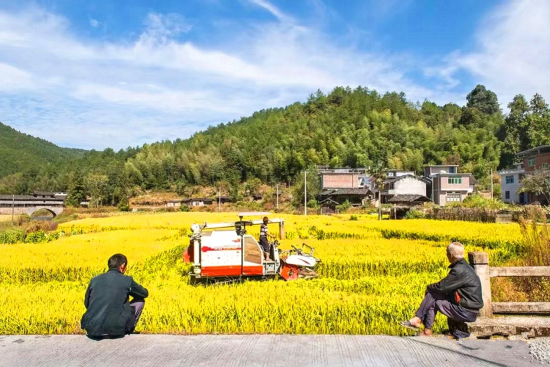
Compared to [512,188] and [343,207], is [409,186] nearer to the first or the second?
[343,207]

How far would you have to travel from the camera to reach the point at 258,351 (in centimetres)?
534

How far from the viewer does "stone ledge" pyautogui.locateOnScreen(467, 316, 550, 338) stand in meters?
5.77

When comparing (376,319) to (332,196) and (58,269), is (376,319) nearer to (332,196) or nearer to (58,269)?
(58,269)

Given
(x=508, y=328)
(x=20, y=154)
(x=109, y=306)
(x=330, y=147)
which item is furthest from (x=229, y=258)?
(x=20, y=154)

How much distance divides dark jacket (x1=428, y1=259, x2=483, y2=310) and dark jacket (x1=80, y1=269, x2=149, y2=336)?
4115 mm

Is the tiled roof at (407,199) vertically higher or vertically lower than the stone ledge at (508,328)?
higher

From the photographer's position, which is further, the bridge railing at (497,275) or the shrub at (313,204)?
the shrub at (313,204)

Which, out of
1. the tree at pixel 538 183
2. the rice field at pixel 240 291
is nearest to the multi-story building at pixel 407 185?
the tree at pixel 538 183

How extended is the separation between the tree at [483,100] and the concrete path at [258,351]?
12877 centimetres

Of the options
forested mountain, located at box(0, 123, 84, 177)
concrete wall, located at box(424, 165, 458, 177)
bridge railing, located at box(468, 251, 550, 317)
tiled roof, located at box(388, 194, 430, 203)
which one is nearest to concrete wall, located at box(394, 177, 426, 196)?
concrete wall, located at box(424, 165, 458, 177)

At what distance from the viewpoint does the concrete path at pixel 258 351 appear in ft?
16.4

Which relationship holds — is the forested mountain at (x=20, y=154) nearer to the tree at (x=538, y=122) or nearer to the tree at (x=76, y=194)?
the tree at (x=76, y=194)

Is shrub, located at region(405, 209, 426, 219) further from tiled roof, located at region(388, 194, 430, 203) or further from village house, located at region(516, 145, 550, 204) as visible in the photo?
tiled roof, located at region(388, 194, 430, 203)

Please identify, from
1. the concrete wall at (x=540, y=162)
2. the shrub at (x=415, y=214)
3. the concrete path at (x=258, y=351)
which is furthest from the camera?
the concrete wall at (x=540, y=162)
